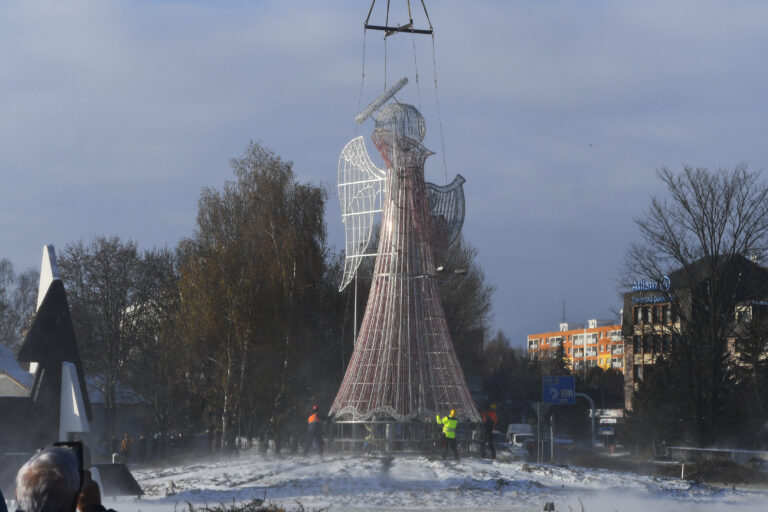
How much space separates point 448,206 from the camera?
1185 inches

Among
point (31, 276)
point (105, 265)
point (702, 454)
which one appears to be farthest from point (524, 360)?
point (702, 454)

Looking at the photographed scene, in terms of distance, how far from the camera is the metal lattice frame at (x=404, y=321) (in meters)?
27.4

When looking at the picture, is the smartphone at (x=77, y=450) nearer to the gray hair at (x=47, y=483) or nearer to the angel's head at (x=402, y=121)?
the gray hair at (x=47, y=483)

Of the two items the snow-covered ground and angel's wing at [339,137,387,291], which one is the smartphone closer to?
the snow-covered ground

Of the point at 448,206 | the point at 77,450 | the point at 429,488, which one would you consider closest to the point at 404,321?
the point at 448,206

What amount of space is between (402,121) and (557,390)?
994cm

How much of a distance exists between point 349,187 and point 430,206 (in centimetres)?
291

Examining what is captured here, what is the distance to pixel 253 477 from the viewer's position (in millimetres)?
22266

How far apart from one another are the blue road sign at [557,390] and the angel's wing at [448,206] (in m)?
5.68

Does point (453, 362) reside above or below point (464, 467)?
above

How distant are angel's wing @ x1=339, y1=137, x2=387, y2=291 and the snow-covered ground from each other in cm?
806

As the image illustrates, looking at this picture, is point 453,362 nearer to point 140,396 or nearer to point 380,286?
point 380,286

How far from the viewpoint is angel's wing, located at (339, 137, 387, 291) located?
99.6 feet

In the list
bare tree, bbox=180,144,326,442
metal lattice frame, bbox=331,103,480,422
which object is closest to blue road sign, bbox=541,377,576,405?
metal lattice frame, bbox=331,103,480,422
